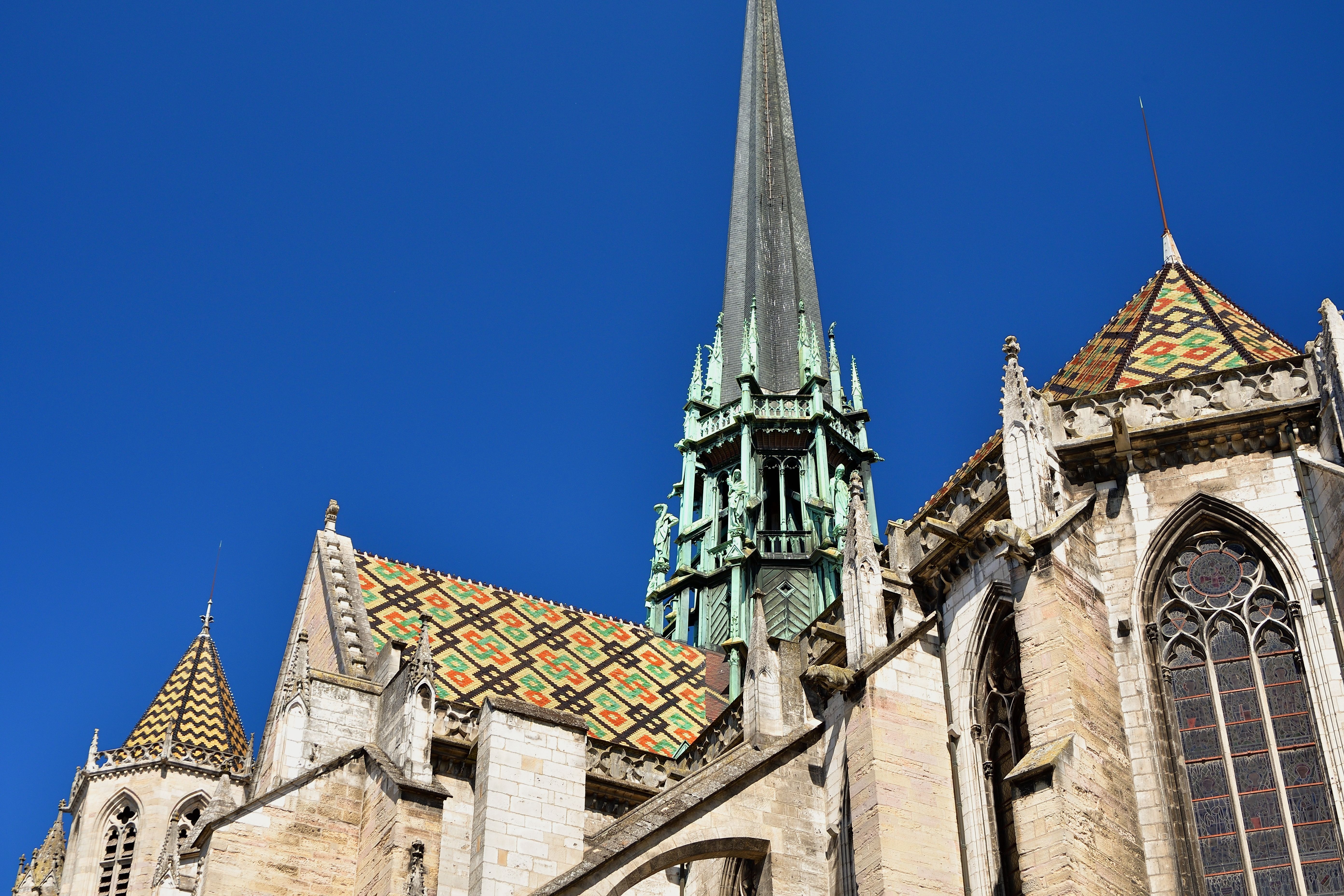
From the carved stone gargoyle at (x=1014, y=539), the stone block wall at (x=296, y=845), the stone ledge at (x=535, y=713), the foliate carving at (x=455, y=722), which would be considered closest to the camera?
the carved stone gargoyle at (x=1014, y=539)

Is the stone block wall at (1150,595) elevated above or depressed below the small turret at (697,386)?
below

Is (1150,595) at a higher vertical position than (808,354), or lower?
lower

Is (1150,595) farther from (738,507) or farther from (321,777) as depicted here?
(738,507)

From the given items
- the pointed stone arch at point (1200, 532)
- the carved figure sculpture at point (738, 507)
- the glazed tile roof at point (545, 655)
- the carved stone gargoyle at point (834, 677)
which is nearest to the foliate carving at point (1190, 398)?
the pointed stone arch at point (1200, 532)

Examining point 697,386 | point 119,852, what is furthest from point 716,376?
point 119,852

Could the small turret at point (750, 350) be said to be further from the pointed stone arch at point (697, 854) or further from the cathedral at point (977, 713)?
the pointed stone arch at point (697, 854)

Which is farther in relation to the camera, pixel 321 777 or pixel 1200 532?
pixel 321 777

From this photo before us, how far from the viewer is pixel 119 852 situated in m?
23.1

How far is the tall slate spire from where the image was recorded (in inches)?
1234

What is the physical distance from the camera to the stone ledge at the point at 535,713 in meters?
16.1

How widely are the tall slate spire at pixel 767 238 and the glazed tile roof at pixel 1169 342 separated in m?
13.1

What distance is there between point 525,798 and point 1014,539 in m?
5.64

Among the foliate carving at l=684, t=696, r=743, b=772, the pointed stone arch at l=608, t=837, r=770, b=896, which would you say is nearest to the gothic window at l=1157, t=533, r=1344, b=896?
the pointed stone arch at l=608, t=837, r=770, b=896

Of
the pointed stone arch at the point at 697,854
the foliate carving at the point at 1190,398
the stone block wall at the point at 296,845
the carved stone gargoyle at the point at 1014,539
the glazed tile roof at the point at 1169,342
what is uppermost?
the glazed tile roof at the point at 1169,342
